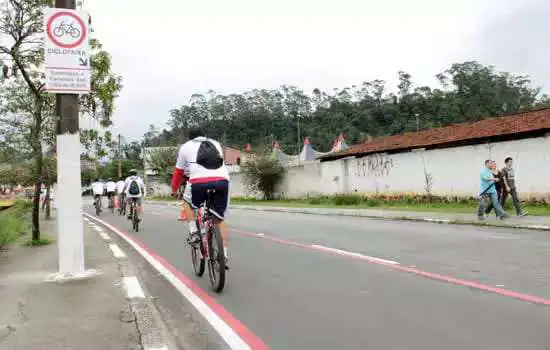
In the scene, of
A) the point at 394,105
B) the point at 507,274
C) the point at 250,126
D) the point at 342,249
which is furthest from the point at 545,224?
the point at 250,126

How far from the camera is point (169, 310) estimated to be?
5777mm

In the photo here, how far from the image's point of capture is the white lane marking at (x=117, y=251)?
1002cm

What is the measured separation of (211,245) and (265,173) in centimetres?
3242

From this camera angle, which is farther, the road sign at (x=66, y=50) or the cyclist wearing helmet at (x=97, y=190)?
the cyclist wearing helmet at (x=97, y=190)

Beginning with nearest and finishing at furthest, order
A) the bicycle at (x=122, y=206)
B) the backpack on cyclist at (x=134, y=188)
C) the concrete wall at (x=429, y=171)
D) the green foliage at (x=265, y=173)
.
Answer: the backpack on cyclist at (x=134, y=188), the concrete wall at (x=429, y=171), the bicycle at (x=122, y=206), the green foliage at (x=265, y=173)

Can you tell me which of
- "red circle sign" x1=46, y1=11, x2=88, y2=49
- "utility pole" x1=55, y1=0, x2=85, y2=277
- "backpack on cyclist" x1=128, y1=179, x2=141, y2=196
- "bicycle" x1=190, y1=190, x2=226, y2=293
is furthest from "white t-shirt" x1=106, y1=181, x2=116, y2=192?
"bicycle" x1=190, y1=190, x2=226, y2=293

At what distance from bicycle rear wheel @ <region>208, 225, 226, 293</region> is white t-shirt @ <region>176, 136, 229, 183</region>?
61cm

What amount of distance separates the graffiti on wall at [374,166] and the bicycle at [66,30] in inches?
885

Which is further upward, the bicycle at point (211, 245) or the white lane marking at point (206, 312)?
the bicycle at point (211, 245)

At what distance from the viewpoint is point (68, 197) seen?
747 centimetres

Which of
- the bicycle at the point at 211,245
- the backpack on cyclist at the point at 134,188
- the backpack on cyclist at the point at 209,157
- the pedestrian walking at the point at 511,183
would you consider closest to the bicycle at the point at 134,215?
the backpack on cyclist at the point at 134,188

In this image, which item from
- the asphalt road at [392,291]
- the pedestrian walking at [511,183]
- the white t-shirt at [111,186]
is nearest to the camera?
the asphalt road at [392,291]

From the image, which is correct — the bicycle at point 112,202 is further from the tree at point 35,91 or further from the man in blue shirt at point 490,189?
the man in blue shirt at point 490,189

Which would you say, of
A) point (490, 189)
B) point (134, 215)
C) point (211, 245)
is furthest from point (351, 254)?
point (134, 215)
